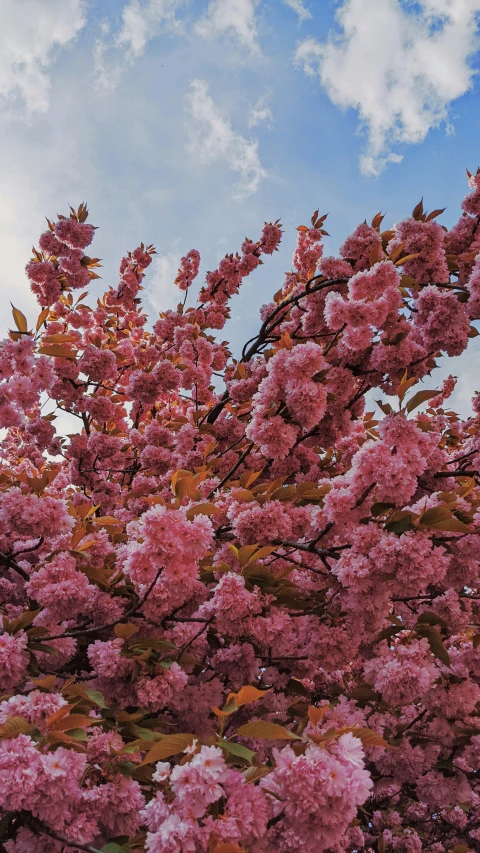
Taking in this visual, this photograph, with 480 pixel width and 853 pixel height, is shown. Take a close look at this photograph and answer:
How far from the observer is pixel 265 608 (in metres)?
2.54

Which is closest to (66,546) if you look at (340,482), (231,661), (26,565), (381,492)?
(26,565)

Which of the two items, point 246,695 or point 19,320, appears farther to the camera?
point 19,320

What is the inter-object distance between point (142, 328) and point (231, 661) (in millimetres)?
7395

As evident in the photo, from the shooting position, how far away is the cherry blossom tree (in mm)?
1482

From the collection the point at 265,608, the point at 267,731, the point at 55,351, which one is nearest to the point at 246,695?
the point at 267,731

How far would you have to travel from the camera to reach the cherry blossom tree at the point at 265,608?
1.48 metres

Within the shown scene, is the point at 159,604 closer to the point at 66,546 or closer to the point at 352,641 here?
the point at 66,546

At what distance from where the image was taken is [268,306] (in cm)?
626

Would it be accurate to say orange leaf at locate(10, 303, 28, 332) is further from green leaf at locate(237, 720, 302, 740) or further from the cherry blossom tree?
green leaf at locate(237, 720, 302, 740)

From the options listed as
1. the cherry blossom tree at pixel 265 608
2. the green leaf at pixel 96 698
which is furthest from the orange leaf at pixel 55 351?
the green leaf at pixel 96 698

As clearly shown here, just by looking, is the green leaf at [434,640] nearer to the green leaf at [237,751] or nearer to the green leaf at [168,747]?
the green leaf at [237,751]

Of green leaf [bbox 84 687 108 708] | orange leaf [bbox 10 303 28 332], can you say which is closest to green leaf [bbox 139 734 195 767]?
green leaf [bbox 84 687 108 708]

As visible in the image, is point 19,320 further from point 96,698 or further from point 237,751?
point 237,751

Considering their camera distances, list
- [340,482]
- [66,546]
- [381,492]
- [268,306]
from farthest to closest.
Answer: [268,306]
[66,546]
[340,482]
[381,492]
